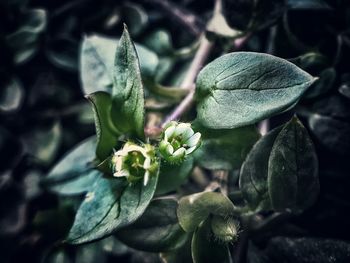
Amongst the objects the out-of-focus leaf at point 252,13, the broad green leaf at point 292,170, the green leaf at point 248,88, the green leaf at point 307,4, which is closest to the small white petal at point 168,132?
the green leaf at point 248,88

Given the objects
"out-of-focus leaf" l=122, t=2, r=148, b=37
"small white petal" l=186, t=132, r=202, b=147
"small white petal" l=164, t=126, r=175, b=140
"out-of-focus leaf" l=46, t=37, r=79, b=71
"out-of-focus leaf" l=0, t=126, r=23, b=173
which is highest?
"small white petal" l=164, t=126, r=175, b=140

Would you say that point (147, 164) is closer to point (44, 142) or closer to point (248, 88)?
point (248, 88)

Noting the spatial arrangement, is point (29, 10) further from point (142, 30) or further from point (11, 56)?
point (142, 30)

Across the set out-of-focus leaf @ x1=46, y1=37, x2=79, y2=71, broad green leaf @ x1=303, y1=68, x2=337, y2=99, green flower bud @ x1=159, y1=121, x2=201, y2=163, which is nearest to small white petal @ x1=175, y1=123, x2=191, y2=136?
green flower bud @ x1=159, y1=121, x2=201, y2=163

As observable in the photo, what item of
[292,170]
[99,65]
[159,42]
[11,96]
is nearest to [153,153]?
[292,170]

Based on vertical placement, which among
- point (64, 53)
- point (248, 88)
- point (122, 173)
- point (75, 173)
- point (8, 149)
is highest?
point (248, 88)

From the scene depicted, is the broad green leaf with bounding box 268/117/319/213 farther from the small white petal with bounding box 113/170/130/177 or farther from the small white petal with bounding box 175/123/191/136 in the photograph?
the small white petal with bounding box 113/170/130/177
